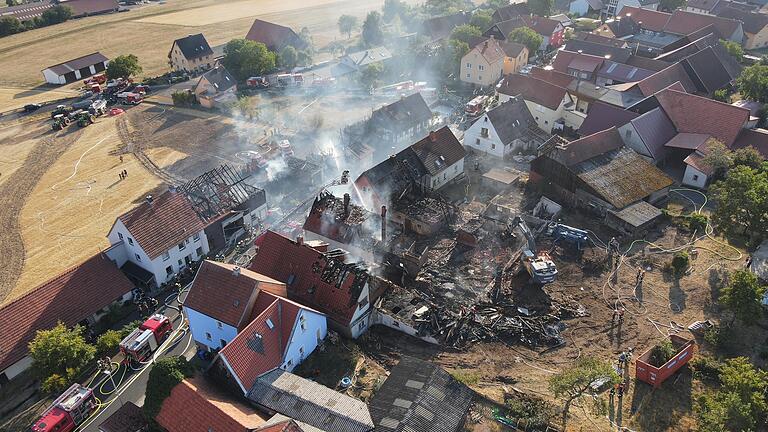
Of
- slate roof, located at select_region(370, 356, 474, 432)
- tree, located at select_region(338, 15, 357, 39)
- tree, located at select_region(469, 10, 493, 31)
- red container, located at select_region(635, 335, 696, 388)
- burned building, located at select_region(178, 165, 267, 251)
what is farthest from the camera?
tree, located at select_region(338, 15, 357, 39)

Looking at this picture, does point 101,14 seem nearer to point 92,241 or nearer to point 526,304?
point 92,241

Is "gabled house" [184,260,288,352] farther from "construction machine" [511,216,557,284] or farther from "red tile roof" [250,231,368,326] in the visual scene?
"construction machine" [511,216,557,284]

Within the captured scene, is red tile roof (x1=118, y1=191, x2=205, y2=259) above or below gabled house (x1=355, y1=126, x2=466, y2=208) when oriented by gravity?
above

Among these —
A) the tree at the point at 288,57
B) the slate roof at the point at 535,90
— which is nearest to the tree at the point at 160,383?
the slate roof at the point at 535,90

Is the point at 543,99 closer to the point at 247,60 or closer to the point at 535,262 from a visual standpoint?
the point at 535,262

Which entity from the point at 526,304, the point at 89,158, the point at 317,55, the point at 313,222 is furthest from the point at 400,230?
the point at 317,55

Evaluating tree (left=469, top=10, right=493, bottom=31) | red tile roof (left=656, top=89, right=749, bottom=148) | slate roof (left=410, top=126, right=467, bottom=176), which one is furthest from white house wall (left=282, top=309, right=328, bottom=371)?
tree (left=469, top=10, right=493, bottom=31)

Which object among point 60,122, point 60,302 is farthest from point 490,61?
point 60,302
